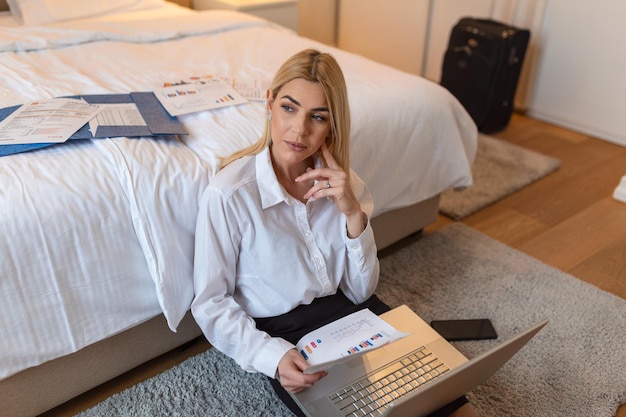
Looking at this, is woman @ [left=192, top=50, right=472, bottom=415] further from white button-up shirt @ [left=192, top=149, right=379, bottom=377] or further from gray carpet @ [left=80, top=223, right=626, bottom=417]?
gray carpet @ [left=80, top=223, right=626, bottom=417]

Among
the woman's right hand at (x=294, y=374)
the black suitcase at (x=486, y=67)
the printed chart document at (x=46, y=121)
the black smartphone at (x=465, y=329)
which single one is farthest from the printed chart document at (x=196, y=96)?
the black suitcase at (x=486, y=67)

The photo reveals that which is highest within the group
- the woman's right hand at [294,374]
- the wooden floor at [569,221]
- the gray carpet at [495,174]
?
the woman's right hand at [294,374]

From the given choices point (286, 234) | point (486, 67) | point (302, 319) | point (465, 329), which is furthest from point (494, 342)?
point (486, 67)

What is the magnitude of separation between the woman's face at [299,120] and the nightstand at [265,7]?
2.11 metres

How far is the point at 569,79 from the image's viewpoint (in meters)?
3.16

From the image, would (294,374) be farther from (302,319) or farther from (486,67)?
(486,67)

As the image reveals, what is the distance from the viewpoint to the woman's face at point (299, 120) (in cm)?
115

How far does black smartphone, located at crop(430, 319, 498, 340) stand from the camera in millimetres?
1692

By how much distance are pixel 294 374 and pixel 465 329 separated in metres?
0.81

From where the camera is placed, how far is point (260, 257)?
4.07 ft

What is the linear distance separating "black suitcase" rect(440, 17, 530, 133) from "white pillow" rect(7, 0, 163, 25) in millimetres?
1855

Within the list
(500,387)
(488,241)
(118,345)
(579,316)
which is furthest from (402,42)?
(118,345)

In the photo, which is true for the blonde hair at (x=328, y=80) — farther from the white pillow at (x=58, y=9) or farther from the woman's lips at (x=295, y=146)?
the white pillow at (x=58, y=9)

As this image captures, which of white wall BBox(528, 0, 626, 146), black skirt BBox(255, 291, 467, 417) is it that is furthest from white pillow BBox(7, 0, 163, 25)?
white wall BBox(528, 0, 626, 146)
